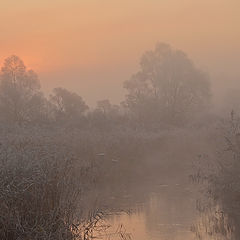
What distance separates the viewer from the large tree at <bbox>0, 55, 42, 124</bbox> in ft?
104

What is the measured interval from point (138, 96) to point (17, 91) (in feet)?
26.1

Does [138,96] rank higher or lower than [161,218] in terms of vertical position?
higher

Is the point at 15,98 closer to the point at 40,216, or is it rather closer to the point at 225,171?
the point at 225,171

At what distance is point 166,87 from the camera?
118 feet

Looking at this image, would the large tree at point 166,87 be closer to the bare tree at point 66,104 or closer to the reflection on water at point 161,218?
the bare tree at point 66,104

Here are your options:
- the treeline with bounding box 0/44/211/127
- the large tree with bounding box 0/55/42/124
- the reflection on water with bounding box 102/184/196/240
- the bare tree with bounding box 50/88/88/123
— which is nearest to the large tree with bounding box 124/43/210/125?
the treeline with bounding box 0/44/211/127

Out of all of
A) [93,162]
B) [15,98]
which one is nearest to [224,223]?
[93,162]

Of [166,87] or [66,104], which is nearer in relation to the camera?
[66,104]

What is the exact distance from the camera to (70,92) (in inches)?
1422

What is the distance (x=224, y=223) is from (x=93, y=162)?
300 inches

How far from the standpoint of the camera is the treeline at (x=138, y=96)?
32.0m

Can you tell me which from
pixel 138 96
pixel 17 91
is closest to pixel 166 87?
pixel 138 96

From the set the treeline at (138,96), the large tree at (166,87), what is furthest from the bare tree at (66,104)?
the large tree at (166,87)

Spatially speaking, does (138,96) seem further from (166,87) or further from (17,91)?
(17,91)
